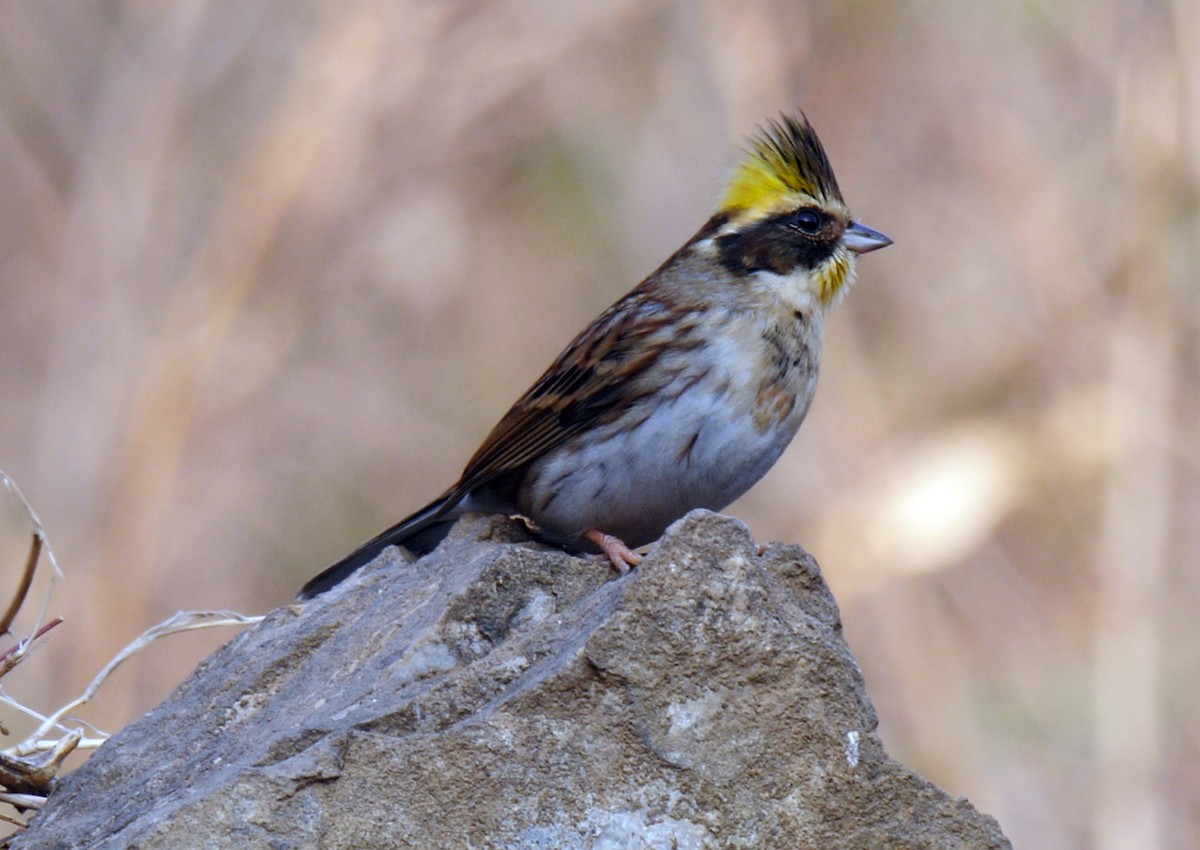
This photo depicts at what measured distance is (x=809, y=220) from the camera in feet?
16.8

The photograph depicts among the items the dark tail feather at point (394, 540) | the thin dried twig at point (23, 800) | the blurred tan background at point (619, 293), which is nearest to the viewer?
the thin dried twig at point (23, 800)

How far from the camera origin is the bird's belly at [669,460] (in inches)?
181

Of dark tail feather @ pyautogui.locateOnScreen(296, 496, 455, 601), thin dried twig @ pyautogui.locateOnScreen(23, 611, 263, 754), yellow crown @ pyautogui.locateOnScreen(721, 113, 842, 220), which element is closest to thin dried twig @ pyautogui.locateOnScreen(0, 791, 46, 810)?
thin dried twig @ pyautogui.locateOnScreen(23, 611, 263, 754)

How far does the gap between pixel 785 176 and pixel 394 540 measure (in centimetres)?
157

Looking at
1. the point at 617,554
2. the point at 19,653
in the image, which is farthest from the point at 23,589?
the point at 617,554

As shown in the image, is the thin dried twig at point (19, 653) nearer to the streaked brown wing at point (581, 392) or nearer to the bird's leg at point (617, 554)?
the bird's leg at point (617, 554)

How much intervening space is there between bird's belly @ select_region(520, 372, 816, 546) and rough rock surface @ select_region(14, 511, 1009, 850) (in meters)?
1.38

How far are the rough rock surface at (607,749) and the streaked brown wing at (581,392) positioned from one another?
161cm

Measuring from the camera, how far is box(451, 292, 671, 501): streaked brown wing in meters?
4.79

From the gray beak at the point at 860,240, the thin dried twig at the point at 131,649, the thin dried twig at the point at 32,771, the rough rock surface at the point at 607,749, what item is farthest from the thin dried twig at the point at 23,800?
the gray beak at the point at 860,240

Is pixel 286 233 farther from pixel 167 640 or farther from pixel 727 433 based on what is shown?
pixel 727 433

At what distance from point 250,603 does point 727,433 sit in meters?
5.65

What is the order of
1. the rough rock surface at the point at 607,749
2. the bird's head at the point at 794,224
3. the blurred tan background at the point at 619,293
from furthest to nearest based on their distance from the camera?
the blurred tan background at the point at 619,293 → the bird's head at the point at 794,224 → the rough rock surface at the point at 607,749

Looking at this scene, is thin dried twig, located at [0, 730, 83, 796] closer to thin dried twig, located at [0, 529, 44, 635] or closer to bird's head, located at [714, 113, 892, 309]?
thin dried twig, located at [0, 529, 44, 635]
